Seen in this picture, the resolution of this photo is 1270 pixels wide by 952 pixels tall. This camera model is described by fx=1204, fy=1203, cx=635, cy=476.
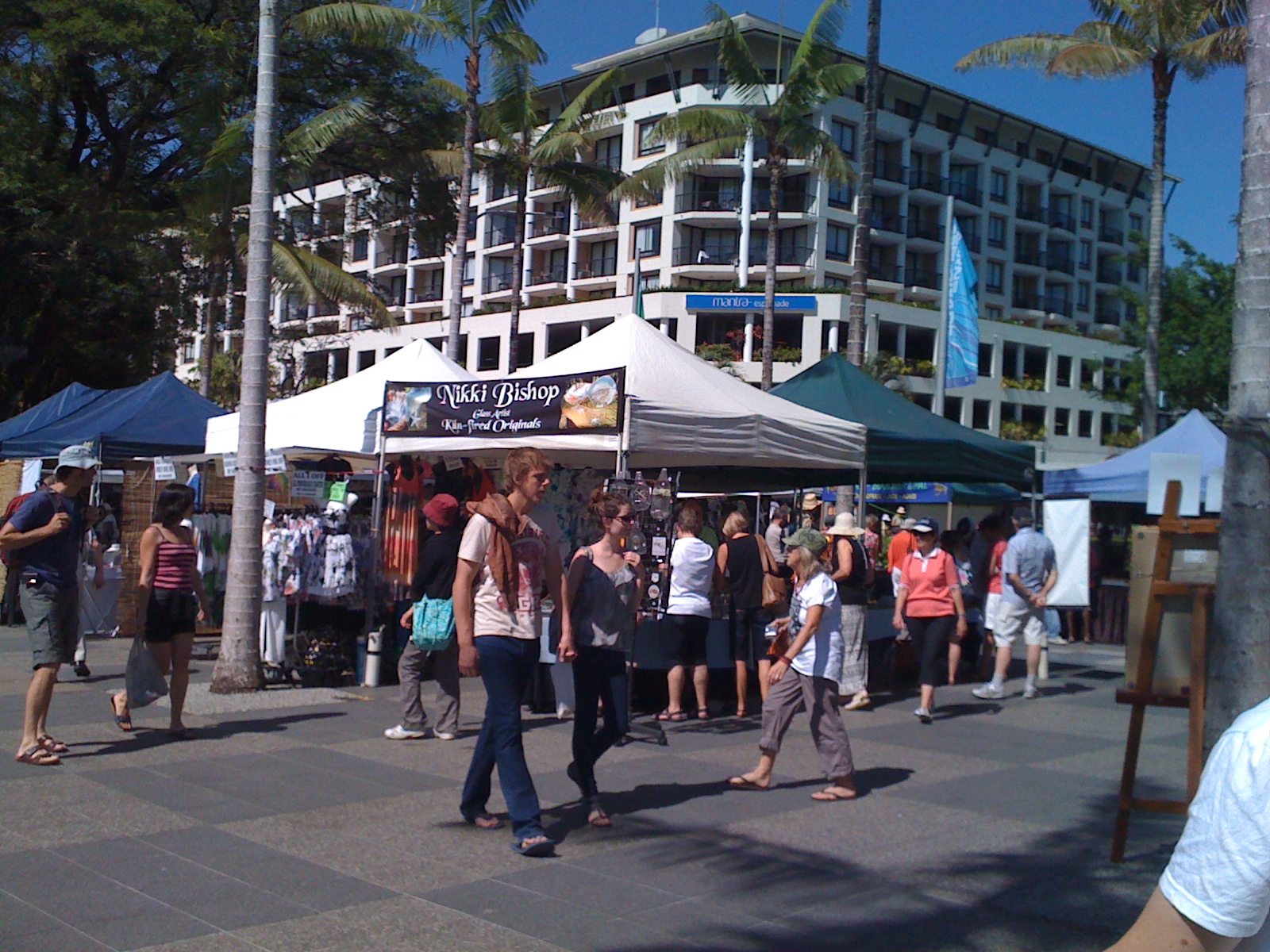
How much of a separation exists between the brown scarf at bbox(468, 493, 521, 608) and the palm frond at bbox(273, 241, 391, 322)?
55.2 feet

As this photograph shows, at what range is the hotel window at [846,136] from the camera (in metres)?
55.7

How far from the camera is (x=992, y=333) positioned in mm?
58250

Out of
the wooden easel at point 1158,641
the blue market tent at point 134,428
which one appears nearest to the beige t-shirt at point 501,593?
the wooden easel at point 1158,641

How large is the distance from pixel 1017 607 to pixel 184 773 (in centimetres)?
794

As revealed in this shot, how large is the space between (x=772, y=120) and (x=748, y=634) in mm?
18574

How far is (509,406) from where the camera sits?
10.1 m

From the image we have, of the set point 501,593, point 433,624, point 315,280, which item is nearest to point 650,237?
point 315,280

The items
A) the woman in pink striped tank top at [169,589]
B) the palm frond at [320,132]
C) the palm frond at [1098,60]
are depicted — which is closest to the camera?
the woman in pink striped tank top at [169,589]

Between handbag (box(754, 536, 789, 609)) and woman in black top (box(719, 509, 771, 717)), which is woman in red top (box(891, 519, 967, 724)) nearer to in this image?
handbag (box(754, 536, 789, 609))

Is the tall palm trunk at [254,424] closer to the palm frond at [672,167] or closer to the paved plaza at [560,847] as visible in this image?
the paved plaza at [560,847]

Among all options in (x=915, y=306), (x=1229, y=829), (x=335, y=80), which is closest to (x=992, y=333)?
(x=915, y=306)

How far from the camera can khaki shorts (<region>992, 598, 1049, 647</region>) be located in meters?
11.9

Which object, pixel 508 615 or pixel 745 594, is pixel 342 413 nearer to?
pixel 745 594

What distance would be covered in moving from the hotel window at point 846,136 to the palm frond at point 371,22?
37.0 meters
